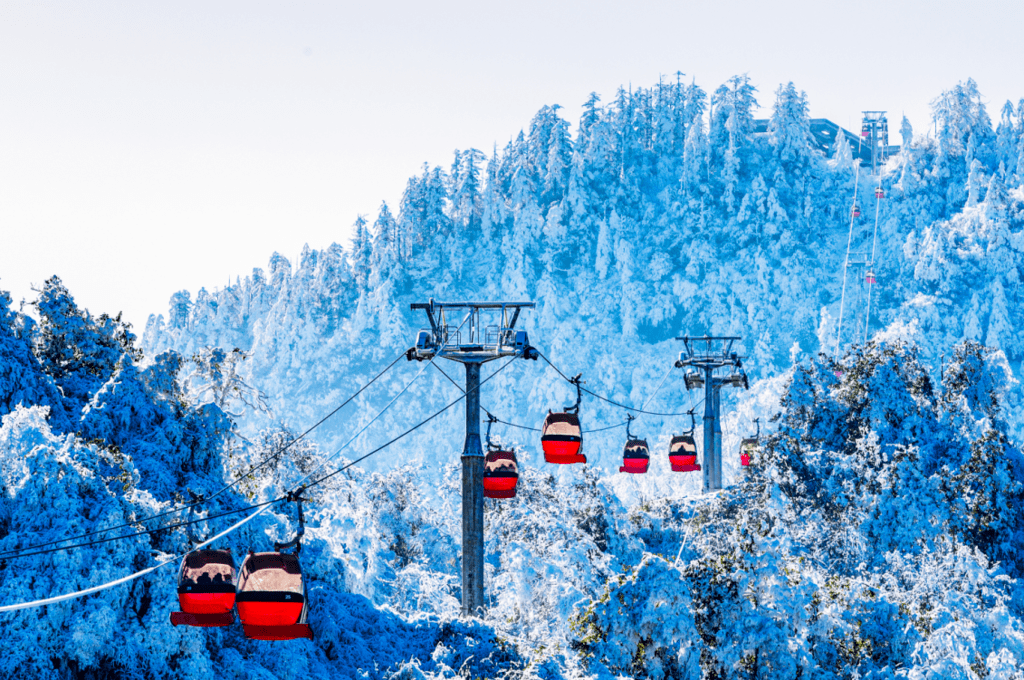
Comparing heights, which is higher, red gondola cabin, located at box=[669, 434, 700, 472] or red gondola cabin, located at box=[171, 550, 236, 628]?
red gondola cabin, located at box=[171, 550, 236, 628]

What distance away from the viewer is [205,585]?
35.2ft

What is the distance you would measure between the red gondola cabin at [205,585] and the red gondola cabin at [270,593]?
0.91 m

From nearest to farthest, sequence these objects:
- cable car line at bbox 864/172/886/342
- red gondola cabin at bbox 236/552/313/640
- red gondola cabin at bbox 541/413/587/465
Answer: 1. red gondola cabin at bbox 236/552/313/640
2. red gondola cabin at bbox 541/413/587/465
3. cable car line at bbox 864/172/886/342

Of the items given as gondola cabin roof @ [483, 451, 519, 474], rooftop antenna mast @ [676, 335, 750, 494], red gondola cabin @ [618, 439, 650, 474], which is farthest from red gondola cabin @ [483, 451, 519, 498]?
rooftop antenna mast @ [676, 335, 750, 494]

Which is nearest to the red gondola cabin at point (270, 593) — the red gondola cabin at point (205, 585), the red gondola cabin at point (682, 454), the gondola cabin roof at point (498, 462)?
the red gondola cabin at point (205, 585)

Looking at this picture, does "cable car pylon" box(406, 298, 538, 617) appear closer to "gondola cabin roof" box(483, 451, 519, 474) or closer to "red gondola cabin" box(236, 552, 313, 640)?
"gondola cabin roof" box(483, 451, 519, 474)

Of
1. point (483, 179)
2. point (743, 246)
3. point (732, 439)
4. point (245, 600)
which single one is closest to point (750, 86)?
point (743, 246)

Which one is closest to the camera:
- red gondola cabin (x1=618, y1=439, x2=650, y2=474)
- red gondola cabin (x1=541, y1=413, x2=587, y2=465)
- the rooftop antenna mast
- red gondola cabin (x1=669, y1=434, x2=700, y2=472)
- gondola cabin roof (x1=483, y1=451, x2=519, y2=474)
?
red gondola cabin (x1=541, y1=413, x2=587, y2=465)

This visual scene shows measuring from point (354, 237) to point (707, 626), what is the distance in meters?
116

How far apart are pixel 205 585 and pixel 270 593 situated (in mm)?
1354

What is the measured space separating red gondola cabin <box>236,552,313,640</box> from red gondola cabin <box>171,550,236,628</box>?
0.91 metres

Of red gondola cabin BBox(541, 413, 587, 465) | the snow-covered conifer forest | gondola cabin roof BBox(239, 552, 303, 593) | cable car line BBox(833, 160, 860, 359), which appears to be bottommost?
the snow-covered conifer forest

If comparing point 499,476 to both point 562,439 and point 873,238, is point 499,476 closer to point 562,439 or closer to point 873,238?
point 562,439

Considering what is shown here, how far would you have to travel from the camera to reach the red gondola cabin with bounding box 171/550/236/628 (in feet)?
35.1
